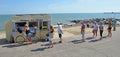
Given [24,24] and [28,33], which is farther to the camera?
[24,24]

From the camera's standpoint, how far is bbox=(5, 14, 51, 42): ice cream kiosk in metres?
15.6

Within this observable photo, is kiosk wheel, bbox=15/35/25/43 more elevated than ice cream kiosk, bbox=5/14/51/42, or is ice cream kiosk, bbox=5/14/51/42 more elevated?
ice cream kiosk, bbox=5/14/51/42

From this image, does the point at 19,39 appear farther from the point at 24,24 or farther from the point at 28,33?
the point at 24,24

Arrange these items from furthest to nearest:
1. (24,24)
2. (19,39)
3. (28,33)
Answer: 1. (24,24)
2. (19,39)
3. (28,33)

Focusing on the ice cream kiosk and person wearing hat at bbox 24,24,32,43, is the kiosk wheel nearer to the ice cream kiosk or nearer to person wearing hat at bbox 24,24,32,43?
the ice cream kiosk

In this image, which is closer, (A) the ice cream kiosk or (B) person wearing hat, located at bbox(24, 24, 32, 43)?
(B) person wearing hat, located at bbox(24, 24, 32, 43)

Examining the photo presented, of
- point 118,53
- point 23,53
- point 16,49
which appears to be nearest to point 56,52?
point 23,53

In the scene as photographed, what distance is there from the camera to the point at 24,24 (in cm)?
1638

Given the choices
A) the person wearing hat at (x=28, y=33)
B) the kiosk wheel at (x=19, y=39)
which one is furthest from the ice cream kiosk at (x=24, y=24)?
the person wearing hat at (x=28, y=33)

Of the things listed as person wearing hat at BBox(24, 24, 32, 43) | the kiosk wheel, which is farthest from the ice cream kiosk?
person wearing hat at BBox(24, 24, 32, 43)

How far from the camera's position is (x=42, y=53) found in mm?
11797

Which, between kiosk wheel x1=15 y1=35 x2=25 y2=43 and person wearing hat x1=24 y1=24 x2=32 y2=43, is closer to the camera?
person wearing hat x1=24 y1=24 x2=32 y2=43

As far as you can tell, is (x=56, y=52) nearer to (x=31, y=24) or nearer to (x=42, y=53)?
(x=42, y=53)

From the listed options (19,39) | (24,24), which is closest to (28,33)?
(19,39)
